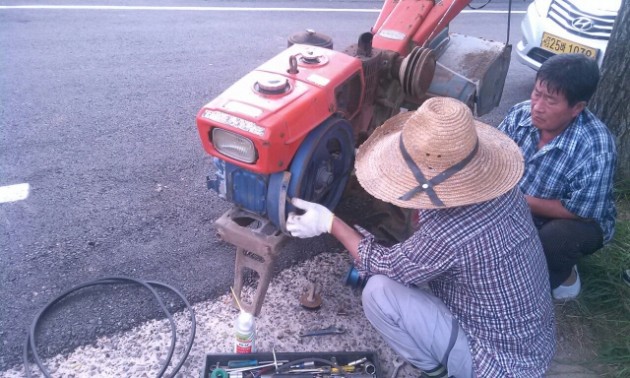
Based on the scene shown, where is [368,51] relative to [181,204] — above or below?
above

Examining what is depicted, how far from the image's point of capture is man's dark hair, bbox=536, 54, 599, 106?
7.16 feet

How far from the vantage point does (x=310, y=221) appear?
2.14 meters

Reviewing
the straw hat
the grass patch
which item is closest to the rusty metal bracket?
the straw hat

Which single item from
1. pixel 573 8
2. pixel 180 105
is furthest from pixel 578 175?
pixel 180 105

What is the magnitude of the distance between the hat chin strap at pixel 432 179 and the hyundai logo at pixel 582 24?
322cm

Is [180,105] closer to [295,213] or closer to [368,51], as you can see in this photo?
[368,51]

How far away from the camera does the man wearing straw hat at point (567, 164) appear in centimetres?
222

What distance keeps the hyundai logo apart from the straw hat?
3080 millimetres

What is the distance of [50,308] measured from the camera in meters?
2.38

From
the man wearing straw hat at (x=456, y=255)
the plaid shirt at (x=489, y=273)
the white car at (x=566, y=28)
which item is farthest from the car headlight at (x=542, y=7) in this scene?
the plaid shirt at (x=489, y=273)

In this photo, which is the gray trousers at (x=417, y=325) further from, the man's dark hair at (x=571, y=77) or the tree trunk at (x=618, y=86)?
the tree trunk at (x=618, y=86)

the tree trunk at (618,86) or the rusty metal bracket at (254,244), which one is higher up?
the tree trunk at (618,86)

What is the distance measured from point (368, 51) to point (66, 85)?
2975 millimetres

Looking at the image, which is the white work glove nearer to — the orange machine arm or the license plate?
the orange machine arm
